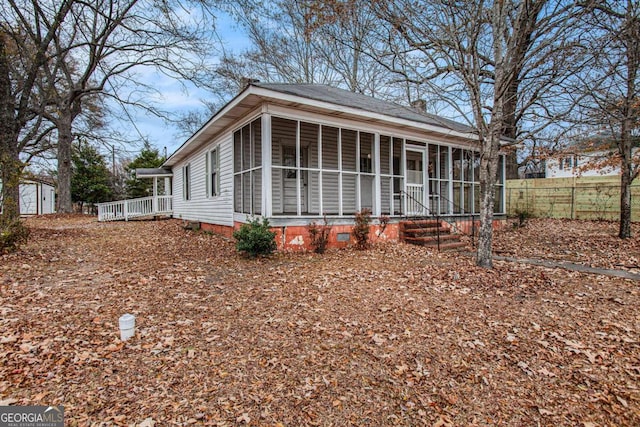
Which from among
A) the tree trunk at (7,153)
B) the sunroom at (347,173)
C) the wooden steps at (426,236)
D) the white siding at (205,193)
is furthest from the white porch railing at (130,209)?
the wooden steps at (426,236)

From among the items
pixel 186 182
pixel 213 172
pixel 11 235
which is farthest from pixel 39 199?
pixel 11 235

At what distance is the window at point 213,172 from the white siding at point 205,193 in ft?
0.63

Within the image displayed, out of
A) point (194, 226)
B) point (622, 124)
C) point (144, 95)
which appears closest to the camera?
point (622, 124)

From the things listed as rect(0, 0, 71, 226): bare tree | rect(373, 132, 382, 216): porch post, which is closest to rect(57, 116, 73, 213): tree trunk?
rect(0, 0, 71, 226): bare tree

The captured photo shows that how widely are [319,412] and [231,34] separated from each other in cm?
770

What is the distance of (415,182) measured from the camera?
434 inches

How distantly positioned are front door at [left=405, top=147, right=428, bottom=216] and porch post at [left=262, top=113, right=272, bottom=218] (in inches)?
193

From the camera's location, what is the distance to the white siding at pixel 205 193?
9.31m

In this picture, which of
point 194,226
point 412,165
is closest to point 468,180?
point 412,165

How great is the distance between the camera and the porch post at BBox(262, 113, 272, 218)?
7152mm

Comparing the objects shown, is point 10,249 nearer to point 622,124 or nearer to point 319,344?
point 319,344

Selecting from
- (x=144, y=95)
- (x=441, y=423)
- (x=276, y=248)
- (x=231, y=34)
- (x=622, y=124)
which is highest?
(x=144, y=95)

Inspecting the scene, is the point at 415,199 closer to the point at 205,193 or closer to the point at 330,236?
the point at 330,236

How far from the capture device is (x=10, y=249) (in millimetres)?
6102
